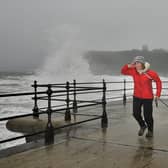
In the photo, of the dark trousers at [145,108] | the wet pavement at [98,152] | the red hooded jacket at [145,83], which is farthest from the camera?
the dark trousers at [145,108]

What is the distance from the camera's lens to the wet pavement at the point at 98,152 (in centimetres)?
381

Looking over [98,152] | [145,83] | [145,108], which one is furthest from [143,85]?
[98,152]

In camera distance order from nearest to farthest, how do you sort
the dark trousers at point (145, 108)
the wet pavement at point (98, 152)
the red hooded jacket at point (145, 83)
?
the wet pavement at point (98, 152), the red hooded jacket at point (145, 83), the dark trousers at point (145, 108)

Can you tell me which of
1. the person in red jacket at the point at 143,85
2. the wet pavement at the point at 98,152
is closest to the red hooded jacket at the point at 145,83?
the person in red jacket at the point at 143,85

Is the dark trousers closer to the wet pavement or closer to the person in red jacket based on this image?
the person in red jacket

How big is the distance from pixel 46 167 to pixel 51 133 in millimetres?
1405

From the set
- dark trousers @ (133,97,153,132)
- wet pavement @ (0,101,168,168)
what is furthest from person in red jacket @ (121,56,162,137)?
wet pavement @ (0,101,168,168)

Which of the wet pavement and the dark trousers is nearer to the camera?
the wet pavement

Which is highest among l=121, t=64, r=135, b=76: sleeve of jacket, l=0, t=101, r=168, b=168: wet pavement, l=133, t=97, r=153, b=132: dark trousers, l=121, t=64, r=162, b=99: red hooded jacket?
l=121, t=64, r=135, b=76: sleeve of jacket

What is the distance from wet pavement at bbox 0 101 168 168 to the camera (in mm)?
3811

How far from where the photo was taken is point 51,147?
4.65m

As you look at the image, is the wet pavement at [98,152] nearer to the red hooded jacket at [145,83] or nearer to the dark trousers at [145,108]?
the dark trousers at [145,108]

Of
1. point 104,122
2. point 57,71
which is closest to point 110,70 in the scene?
point 57,71

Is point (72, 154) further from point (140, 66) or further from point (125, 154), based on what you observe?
point (140, 66)
